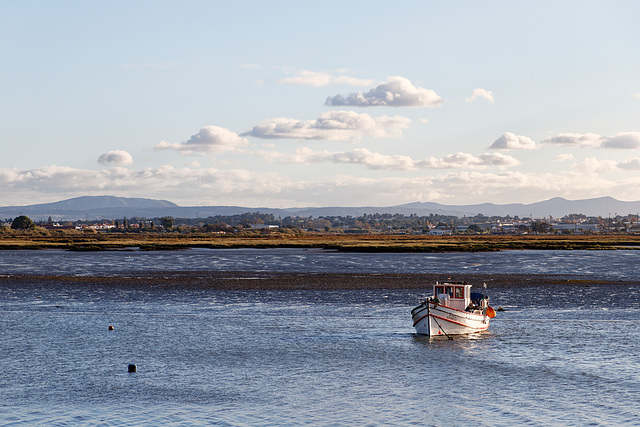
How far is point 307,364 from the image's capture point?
36.2 metres

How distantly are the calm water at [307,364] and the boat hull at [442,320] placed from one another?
91 centimetres

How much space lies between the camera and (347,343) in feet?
137

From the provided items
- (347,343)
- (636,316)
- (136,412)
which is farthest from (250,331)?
(636,316)

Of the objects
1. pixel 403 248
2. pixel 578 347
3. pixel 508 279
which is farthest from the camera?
pixel 403 248

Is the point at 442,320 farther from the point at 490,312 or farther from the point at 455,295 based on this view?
the point at 490,312

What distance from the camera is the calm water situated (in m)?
27.7

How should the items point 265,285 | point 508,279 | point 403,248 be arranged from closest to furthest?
point 265,285
point 508,279
point 403,248

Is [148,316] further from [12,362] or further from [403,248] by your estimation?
[403,248]

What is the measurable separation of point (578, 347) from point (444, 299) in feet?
30.5

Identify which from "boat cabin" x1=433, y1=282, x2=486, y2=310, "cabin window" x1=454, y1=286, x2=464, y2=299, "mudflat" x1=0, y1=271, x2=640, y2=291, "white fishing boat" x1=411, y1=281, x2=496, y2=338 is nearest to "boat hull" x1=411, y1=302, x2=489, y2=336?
"white fishing boat" x1=411, y1=281, x2=496, y2=338

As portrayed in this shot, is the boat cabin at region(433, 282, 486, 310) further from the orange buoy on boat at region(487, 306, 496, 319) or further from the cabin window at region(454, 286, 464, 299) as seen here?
the orange buoy on boat at region(487, 306, 496, 319)

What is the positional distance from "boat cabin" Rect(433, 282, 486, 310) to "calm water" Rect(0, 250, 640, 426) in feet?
7.21

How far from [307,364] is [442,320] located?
1137 cm

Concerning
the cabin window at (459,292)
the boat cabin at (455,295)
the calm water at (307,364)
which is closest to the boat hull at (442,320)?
the calm water at (307,364)
